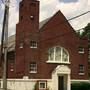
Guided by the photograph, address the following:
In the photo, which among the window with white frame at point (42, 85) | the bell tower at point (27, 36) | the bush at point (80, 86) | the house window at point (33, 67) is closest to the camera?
the window with white frame at point (42, 85)

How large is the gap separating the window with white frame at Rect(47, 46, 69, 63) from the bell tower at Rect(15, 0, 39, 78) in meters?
2.64

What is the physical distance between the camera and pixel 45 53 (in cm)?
6106

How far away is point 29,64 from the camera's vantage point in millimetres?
59719

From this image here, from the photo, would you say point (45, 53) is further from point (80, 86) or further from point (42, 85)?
point (80, 86)

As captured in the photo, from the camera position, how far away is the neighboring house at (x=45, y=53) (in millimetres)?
59781

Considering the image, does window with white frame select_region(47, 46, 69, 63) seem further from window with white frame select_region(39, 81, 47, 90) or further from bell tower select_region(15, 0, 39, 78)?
window with white frame select_region(39, 81, 47, 90)

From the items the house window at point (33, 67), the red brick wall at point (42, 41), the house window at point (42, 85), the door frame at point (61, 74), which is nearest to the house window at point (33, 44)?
the red brick wall at point (42, 41)

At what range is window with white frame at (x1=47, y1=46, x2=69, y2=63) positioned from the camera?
61594 mm

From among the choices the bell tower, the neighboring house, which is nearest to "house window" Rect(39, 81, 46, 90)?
the neighboring house

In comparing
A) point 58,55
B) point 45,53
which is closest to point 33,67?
point 45,53

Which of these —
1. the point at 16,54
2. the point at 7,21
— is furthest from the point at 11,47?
the point at 7,21

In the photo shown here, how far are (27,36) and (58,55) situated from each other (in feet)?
19.5

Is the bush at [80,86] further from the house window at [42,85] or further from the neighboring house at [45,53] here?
the house window at [42,85]

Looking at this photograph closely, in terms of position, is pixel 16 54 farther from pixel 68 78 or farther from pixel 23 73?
pixel 68 78
